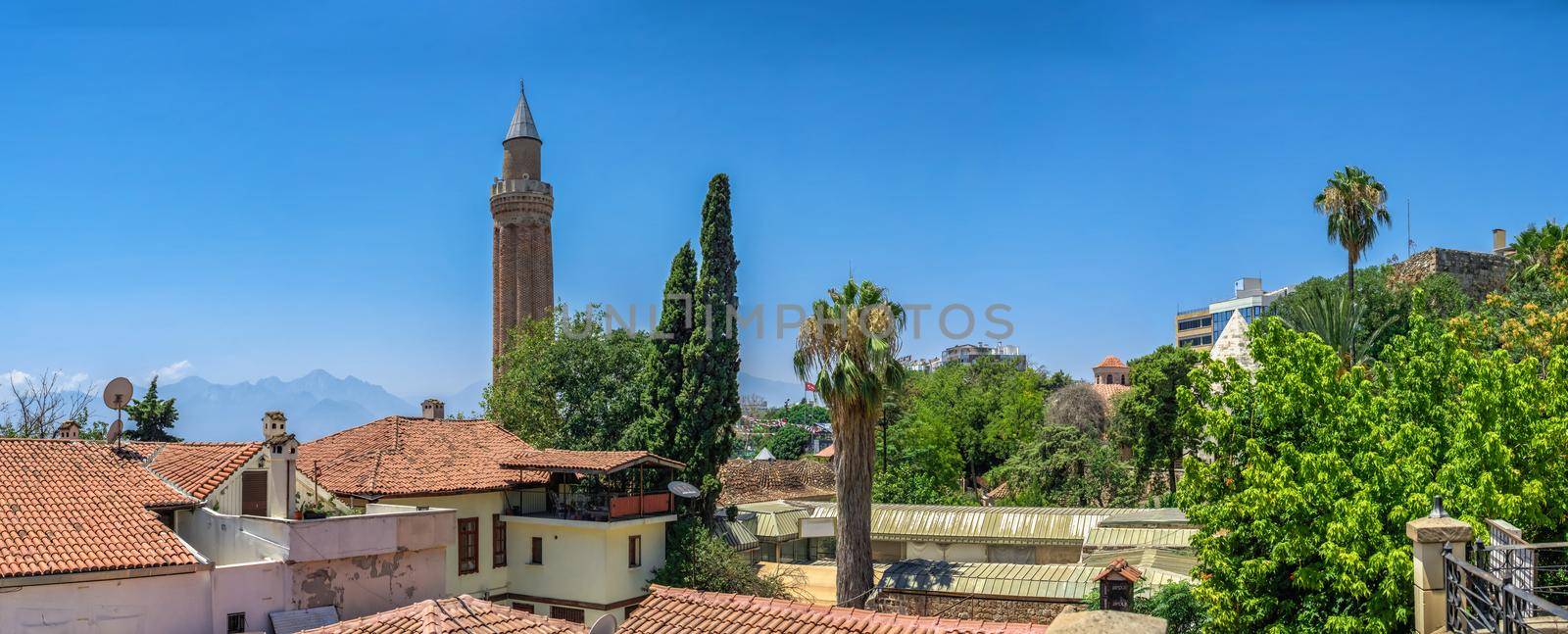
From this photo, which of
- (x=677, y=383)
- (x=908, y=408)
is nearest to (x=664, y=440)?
(x=677, y=383)

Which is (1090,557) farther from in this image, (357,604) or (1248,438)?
(357,604)

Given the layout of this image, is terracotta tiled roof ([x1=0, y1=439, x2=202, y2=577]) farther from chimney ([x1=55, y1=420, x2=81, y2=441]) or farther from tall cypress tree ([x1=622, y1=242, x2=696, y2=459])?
tall cypress tree ([x1=622, y1=242, x2=696, y2=459])

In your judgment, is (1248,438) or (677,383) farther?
(677,383)

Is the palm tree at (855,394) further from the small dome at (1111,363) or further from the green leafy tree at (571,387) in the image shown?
the small dome at (1111,363)

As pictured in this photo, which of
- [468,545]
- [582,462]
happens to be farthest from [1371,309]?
[468,545]

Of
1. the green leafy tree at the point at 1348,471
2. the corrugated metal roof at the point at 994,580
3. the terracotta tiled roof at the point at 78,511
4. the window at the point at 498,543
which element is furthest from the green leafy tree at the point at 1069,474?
the terracotta tiled roof at the point at 78,511

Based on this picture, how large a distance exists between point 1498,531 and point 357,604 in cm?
1914

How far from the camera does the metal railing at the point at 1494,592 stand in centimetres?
912

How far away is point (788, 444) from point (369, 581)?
63.8 m

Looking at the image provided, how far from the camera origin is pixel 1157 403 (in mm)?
32969

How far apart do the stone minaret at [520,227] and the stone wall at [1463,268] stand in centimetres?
3944

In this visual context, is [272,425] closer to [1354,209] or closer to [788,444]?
[1354,209]

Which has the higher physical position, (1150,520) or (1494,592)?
(1494,592)

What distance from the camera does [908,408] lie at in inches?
2685
